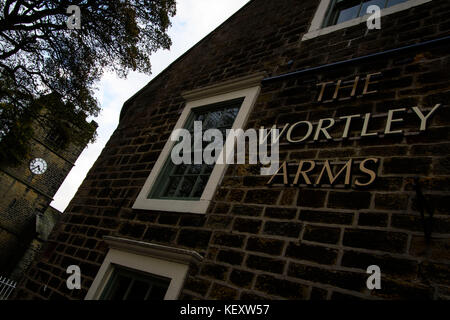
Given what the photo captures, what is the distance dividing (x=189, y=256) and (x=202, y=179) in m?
1.22

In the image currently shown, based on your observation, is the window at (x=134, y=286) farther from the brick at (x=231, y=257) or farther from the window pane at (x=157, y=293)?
the brick at (x=231, y=257)

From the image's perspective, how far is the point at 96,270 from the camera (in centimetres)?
390

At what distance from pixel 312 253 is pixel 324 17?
4.06 metres

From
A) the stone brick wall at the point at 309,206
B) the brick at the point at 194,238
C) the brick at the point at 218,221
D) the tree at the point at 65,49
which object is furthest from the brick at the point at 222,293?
the tree at the point at 65,49

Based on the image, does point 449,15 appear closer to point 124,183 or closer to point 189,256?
point 189,256

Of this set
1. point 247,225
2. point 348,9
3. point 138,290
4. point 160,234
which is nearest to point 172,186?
point 160,234

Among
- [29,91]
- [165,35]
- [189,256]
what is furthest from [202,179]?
[29,91]

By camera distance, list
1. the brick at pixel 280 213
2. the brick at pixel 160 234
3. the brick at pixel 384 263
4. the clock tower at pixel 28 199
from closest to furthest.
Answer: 1. the brick at pixel 384 263
2. the brick at pixel 280 213
3. the brick at pixel 160 234
4. the clock tower at pixel 28 199

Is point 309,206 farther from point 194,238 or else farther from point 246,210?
point 194,238

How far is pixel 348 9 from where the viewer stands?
4.56m

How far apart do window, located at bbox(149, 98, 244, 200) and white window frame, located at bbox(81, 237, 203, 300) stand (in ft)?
2.69

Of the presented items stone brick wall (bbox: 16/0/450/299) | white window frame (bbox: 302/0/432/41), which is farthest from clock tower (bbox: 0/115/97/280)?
white window frame (bbox: 302/0/432/41)

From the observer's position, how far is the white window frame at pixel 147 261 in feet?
9.76

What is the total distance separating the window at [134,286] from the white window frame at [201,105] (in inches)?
35.1
